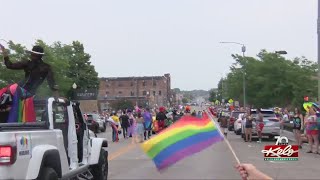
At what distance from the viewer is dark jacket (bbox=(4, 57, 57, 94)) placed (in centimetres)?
870

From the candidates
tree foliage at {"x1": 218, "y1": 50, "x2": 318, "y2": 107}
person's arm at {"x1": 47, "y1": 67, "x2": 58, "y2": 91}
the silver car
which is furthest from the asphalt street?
tree foliage at {"x1": 218, "y1": 50, "x2": 318, "y2": 107}

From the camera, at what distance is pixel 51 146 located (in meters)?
7.72

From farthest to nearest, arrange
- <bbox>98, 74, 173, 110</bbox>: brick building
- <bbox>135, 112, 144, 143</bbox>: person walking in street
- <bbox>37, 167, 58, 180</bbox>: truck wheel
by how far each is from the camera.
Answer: <bbox>98, 74, 173, 110</bbox>: brick building → <bbox>135, 112, 144, 143</bbox>: person walking in street → <bbox>37, 167, 58, 180</bbox>: truck wheel

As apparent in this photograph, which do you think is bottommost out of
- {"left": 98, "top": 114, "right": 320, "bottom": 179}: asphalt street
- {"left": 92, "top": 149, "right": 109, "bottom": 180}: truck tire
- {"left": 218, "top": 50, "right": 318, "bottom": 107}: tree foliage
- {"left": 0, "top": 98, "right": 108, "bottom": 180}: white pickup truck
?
{"left": 98, "top": 114, "right": 320, "bottom": 179}: asphalt street

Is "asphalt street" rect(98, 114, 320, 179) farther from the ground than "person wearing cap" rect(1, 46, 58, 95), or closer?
closer

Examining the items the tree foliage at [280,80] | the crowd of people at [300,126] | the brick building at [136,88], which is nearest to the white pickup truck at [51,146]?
the crowd of people at [300,126]

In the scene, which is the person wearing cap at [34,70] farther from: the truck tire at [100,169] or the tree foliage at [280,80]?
the tree foliage at [280,80]

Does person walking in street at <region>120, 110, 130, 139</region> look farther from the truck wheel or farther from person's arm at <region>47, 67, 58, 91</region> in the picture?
the truck wheel

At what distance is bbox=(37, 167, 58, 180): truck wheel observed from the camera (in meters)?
7.35

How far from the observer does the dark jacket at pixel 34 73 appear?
870cm

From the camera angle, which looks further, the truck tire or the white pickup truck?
the truck tire

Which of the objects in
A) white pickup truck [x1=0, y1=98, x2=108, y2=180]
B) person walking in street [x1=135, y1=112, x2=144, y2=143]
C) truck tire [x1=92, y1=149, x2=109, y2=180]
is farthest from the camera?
person walking in street [x1=135, y1=112, x2=144, y2=143]

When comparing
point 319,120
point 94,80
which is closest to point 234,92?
point 94,80

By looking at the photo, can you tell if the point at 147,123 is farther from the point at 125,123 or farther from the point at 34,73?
the point at 34,73
